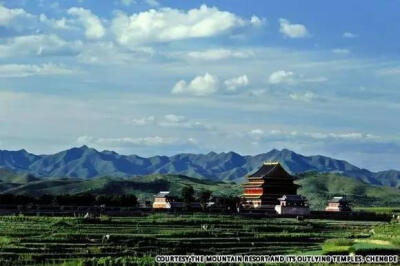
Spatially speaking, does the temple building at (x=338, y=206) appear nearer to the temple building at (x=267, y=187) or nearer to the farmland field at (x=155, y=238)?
the temple building at (x=267, y=187)

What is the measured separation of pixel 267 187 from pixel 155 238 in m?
67.5

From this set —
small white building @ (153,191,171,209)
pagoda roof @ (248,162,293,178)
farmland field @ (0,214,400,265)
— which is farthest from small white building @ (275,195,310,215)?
farmland field @ (0,214,400,265)

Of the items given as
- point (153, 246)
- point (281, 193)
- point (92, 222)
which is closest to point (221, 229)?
point (92, 222)

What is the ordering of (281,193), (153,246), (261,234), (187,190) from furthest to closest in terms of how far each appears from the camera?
(187,190)
(281,193)
(261,234)
(153,246)

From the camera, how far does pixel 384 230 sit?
9112 centimetres

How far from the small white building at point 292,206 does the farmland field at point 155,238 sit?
2453cm

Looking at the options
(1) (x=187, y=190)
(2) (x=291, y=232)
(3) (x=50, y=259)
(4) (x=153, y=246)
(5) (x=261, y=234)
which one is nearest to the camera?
(3) (x=50, y=259)

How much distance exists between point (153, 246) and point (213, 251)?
580 cm

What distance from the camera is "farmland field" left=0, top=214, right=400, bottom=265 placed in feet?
214

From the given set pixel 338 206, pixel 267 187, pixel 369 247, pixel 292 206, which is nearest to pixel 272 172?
pixel 267 187

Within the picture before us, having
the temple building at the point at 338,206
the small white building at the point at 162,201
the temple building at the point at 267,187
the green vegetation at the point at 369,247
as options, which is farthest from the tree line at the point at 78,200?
the green vegetation at the point at 369,247

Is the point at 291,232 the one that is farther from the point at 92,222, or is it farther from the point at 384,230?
the point at 92,222

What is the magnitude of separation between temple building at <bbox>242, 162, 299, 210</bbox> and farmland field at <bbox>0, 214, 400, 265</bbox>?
3375cm

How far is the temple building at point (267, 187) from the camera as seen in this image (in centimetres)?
14338
